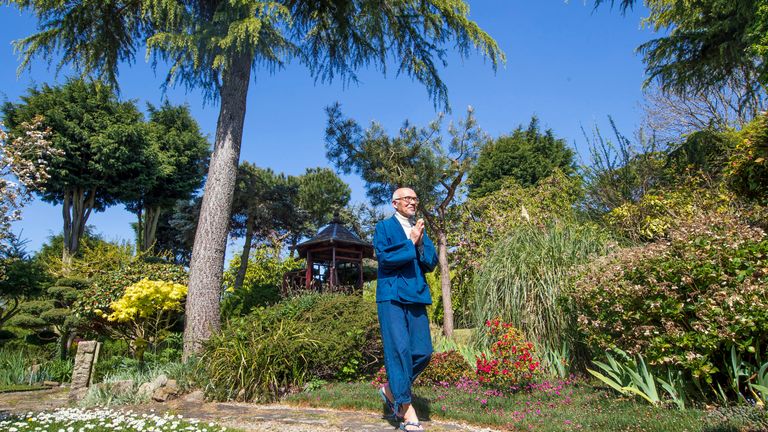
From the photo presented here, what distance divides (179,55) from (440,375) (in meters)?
5.87

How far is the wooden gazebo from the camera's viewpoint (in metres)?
12.7

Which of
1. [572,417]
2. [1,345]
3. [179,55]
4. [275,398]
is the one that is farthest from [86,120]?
[572,417]

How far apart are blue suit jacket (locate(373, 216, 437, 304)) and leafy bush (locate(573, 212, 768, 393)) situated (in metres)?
1.68

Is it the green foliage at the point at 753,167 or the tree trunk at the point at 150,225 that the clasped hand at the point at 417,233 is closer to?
the green foliage at the point at 753,167

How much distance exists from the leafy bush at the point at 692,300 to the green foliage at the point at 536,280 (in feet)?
3.32

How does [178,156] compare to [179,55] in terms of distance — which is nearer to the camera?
[179,55]

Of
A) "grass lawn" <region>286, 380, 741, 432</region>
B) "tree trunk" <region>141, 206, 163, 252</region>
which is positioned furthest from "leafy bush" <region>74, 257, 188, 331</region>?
"tree trunk" <region>141, 206, 163, 252</region>

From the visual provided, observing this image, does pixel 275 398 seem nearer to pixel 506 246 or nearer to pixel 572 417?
pixel 572 417

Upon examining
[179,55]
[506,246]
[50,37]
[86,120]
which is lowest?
[506,246]

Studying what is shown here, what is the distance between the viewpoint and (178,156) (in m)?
18.7

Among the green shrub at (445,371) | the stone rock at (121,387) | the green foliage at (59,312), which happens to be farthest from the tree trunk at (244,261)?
the green shrub at (445,371)

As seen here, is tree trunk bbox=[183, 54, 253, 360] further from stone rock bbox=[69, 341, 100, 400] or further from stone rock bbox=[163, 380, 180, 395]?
stone rock bbox=[69, 341, 100, 400]

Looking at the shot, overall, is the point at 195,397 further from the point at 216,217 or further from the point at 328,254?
the point at 328,254

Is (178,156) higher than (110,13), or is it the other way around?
(178,156)
